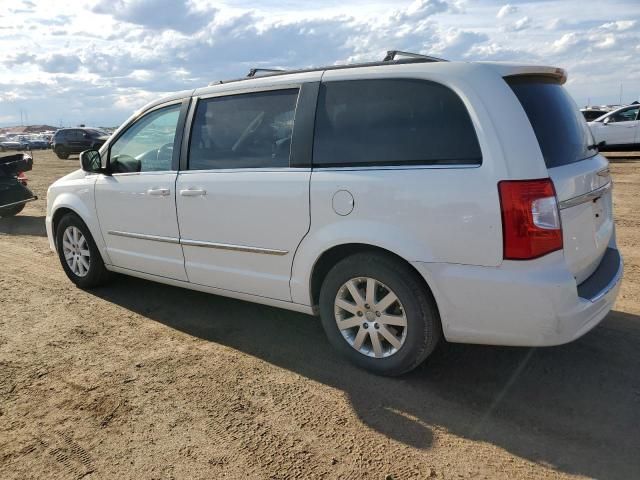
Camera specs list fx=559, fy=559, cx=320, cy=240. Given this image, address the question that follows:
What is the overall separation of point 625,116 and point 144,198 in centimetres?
1704

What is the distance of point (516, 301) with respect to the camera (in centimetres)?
292

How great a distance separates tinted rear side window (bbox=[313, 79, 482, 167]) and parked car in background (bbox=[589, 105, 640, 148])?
15.7m

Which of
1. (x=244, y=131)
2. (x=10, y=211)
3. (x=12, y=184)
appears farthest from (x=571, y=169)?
(x=10, y=211)

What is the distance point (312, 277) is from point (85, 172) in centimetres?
284

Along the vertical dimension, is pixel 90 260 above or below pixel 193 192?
below

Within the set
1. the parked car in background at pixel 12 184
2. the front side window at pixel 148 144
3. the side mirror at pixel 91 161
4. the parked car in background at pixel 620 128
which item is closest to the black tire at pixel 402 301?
the front side window at pixel 148 144

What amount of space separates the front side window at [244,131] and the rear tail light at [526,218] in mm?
1504

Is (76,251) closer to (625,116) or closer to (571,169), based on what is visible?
(571,169)

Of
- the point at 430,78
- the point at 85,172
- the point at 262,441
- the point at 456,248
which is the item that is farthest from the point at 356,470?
the point at 85,172

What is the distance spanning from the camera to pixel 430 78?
319cm

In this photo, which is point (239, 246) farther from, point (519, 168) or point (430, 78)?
point (519, 168)

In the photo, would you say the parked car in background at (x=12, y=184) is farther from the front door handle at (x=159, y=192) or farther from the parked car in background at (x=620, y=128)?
the parked car in background at (x=620, y=128)

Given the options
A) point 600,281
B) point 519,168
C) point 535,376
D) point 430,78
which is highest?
point 430,78

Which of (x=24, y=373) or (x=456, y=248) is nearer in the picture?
(x=456, y=248)
